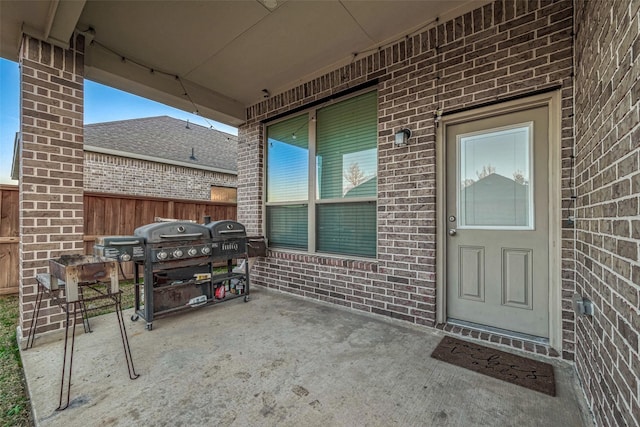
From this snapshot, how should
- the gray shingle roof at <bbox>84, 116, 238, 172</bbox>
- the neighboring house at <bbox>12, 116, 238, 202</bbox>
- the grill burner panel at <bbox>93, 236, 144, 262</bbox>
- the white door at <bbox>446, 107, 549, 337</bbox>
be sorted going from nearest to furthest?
the white door at <bbox>446, 107, 549, 337</bbox> → the grill burner panel at <bbox>93, 236, 144, 262</bbox> → the neighboring house at <bbox>12, 116, 238, 202</bbox> → the gray shingle roof at <bbox>84, 116, 238, 172</bbox>

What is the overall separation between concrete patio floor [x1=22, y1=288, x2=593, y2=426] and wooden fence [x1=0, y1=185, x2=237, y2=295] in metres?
2.64

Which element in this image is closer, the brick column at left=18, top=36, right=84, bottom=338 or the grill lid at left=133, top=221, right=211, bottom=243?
the brick column at left=18, top=36, right=84, bottom=338

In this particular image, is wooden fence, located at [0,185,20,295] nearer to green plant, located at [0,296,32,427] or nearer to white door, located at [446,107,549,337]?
green plant, located at [0,296,32,427]

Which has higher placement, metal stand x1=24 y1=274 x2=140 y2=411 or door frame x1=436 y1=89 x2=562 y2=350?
door frame x1=436 y1=89 x2=562 y2=350

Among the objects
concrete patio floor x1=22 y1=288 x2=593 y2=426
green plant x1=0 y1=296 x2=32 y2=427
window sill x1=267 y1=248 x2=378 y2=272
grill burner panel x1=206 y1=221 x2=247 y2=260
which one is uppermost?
grill burner panel x1=206 y1=221 x2=247 y2=260

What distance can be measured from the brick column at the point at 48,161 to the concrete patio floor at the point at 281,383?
826mm

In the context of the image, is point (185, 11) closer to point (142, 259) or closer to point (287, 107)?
point (287, 107)

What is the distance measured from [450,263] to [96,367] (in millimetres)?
3203

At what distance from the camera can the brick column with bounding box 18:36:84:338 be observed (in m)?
2.49

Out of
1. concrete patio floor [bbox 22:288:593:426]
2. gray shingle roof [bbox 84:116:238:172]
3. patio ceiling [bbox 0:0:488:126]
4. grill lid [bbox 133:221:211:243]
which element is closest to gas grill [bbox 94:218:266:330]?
grill lid [bbox 133:221:211:243]

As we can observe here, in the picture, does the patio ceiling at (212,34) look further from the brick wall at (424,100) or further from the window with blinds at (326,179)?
the window with blinds at (326,179)

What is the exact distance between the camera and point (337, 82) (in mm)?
3512

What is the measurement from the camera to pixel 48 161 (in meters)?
2.60

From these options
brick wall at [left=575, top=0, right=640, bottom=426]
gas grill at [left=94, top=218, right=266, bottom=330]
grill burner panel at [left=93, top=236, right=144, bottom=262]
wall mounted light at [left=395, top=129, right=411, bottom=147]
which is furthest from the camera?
wall mounted light at [left=395, top=129, right=411, bottom=147]
